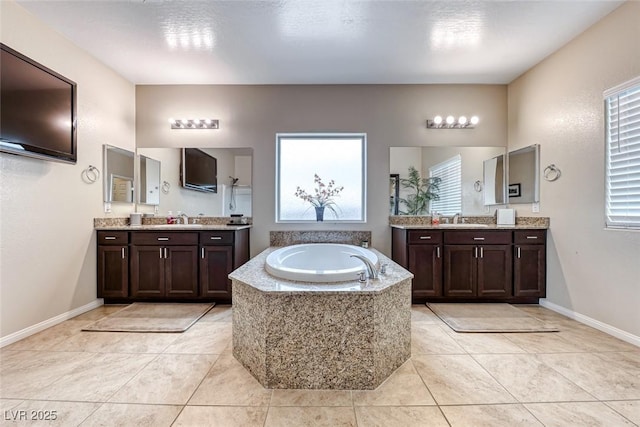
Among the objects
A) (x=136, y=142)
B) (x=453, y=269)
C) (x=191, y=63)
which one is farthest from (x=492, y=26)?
(x=136, y=142)

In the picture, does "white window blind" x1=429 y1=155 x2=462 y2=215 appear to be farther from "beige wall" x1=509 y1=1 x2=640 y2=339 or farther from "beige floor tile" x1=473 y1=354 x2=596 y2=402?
"beige floor tile" x1=473 y1=354 x2=596 y2=402

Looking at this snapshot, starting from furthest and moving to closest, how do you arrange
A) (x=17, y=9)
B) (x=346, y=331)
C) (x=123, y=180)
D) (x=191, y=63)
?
(x=123, y=180) → (x=191, y=63) → (x=17, y=9) → (x=346, y=331)

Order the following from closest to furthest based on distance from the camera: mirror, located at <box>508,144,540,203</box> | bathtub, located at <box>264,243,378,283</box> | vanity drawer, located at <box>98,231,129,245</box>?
1. bathtub, located at <box>264,243,378,283</box>
2. vanity drawer, located at <box>98,231,129,245</box>
3. mirror, located at <box>508,144,540,203</box>

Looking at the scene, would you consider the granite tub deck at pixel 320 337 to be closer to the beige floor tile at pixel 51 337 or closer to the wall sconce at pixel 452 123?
the beige floor tile at pixel 51 337

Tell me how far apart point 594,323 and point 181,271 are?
13.2 feet

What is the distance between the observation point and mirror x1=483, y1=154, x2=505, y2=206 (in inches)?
141

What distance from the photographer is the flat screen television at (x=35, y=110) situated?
2059 millimetres

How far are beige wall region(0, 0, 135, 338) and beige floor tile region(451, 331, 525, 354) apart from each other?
3552mm

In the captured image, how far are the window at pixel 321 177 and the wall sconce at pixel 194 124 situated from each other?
864 mm

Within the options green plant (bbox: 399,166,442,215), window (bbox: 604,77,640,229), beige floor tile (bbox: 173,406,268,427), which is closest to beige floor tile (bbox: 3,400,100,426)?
beige floor tile (bbox: 173,406,268,427)

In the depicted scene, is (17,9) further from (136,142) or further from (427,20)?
(427,20)

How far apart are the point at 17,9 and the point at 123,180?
5.55ft

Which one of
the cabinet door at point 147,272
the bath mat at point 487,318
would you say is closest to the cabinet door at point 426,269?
the bath mat at point 487,318

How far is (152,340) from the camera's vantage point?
224 cm
